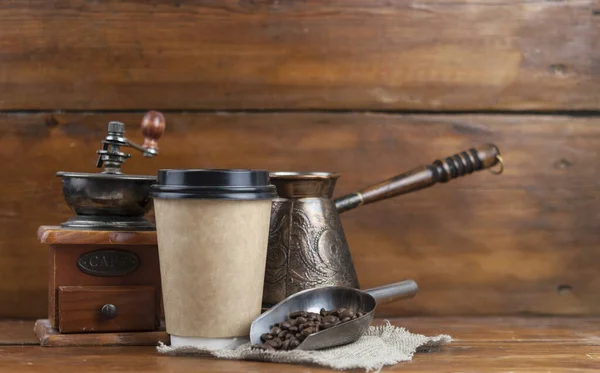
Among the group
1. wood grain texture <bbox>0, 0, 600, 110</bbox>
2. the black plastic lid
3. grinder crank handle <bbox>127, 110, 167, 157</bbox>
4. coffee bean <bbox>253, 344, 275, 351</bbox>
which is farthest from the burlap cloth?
wood grain texture <bbox>0, 0, 600, 110</bbox>

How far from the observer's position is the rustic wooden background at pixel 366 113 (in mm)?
1590

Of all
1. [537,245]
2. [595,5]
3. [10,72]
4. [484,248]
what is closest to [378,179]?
[484,248]

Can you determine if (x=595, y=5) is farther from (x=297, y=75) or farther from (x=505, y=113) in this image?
(x=297, y=75)

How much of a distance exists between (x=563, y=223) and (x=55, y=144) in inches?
42.8

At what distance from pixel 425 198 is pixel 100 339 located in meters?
0.76

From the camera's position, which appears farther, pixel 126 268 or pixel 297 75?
pixel 297 75

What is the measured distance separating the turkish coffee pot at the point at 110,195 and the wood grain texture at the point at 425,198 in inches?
13.1

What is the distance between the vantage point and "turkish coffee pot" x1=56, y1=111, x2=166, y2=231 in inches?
48.0

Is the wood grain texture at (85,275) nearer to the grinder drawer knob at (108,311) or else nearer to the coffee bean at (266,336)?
the grinder drawer knob at (108,311)

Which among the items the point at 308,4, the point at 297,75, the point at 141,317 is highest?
the point at 308,4

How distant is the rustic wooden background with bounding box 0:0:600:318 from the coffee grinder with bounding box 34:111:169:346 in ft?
1.12

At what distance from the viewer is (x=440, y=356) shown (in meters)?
1.16

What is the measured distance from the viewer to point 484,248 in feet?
5.47

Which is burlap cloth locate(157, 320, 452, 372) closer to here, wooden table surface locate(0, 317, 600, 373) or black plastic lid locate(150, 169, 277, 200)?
wooden table surface locate(0, 317, 600, 373)
